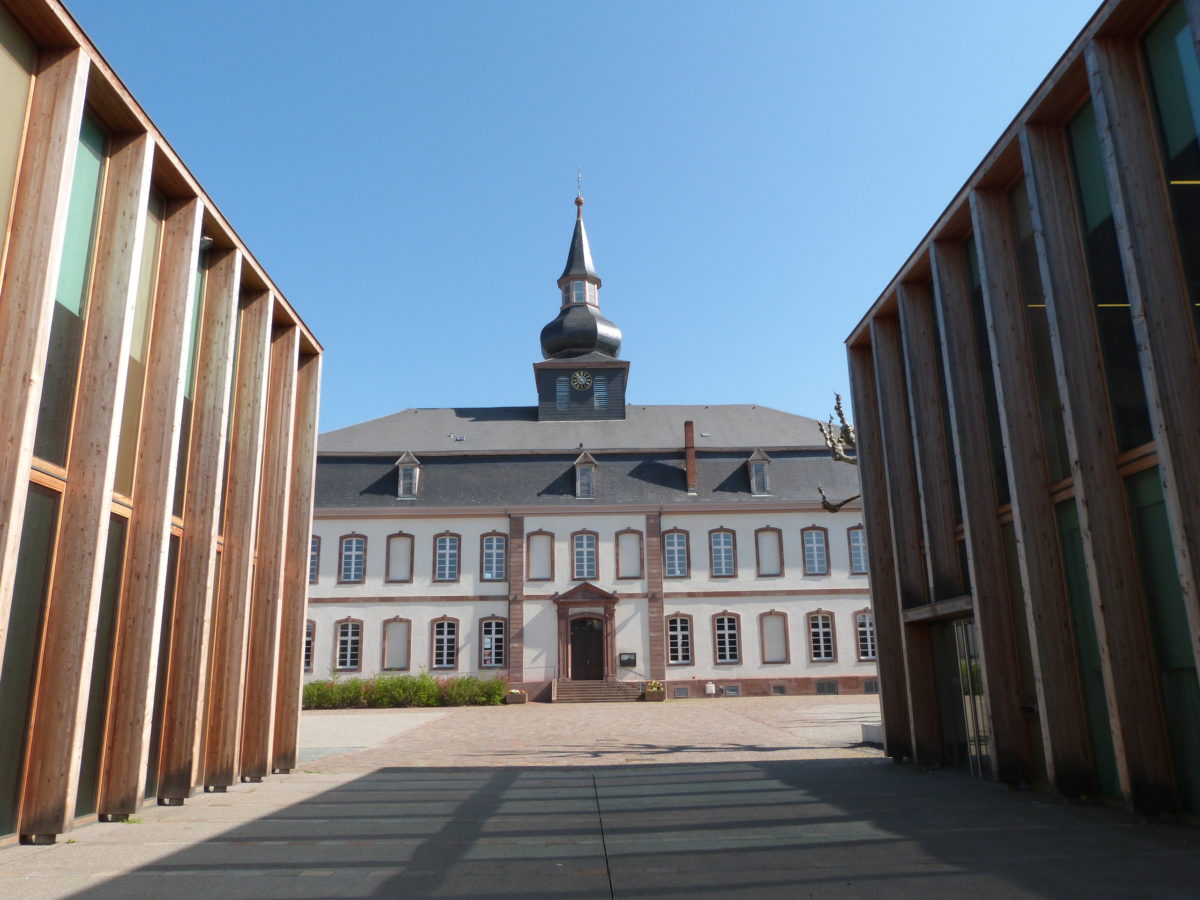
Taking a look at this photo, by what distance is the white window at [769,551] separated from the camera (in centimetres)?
3425

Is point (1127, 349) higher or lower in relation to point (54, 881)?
higher

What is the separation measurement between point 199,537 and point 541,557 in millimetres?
25088

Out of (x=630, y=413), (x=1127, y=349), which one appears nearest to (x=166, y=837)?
(x=1127, y=349)

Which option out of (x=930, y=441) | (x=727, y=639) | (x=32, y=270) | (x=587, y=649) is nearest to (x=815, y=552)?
(x=727, y=639)

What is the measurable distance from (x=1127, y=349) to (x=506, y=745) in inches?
480

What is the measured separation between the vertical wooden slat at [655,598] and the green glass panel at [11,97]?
28657mm

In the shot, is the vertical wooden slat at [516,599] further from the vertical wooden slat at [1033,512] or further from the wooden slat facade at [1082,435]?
the vertical wooden slat at [1033,512]

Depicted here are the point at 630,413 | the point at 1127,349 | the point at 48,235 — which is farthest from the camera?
the point at 630,413

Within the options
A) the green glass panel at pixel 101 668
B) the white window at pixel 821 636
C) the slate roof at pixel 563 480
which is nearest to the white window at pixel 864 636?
the white window at pixel 821 636

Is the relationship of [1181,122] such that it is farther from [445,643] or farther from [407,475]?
[407,475]

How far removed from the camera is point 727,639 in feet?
110

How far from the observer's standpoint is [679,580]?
112 feet

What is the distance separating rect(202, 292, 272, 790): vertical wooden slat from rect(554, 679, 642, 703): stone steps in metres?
22.3

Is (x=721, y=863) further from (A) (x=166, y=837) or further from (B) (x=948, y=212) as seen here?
(B) (x=948, y=212)
